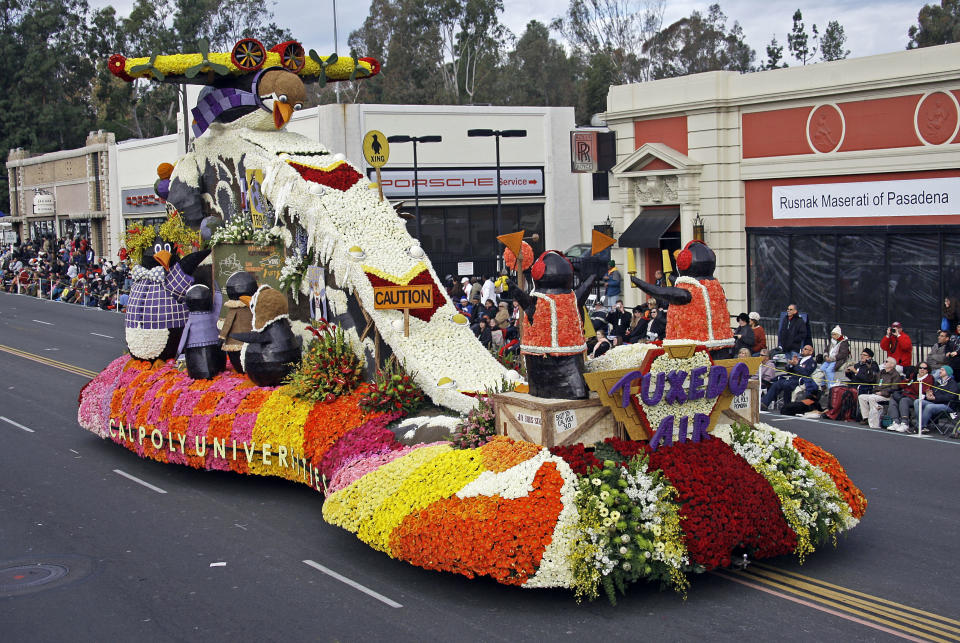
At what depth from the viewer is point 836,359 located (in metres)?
18.8

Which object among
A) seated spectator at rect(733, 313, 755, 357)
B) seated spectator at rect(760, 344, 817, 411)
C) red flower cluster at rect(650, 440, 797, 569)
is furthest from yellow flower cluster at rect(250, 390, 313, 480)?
seated spectator at rect(760, 344, 817, 411)

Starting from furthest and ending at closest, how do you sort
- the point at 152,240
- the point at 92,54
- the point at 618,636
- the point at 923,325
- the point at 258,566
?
the point at 92,54 < the point at 923,325 < the point at 152,240 < the point at 258,566 < the point at 618,636

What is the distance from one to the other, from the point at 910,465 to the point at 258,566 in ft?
30.0

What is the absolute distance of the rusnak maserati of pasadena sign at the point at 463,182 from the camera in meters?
43.1

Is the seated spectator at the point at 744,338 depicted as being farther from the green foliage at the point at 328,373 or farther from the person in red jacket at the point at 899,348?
the green foliage at the point at 328,373

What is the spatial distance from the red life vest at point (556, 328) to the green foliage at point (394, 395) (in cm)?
253

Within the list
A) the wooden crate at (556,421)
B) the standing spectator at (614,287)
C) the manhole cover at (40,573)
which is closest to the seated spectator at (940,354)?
the wooden crate at (556,421)

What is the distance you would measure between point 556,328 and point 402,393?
9.54 ft

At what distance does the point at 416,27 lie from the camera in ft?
237

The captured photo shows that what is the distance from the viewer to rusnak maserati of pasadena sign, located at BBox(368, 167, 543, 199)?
43.1 meters

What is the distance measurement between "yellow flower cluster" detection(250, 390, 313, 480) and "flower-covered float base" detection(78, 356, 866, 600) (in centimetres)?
83

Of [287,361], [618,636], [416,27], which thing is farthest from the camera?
[416,27]

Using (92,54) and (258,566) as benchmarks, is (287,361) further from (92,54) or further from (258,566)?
(92,54)

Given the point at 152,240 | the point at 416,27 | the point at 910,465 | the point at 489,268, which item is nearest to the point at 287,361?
the point at 152,240
